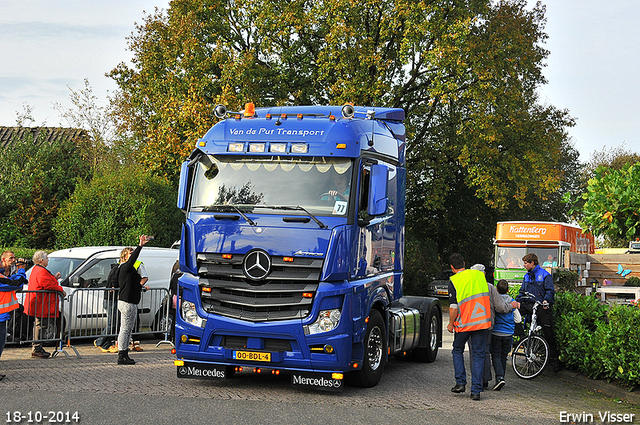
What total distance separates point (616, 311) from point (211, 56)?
20468 mm

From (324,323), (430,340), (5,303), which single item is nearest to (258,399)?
(324,323)

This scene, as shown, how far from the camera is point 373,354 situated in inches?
366

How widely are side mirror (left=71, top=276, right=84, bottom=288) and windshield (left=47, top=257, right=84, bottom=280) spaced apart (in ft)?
0.80

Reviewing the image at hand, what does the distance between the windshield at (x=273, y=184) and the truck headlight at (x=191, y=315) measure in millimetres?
1268

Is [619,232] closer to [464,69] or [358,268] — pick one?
[358,268]

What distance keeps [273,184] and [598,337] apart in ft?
17.2

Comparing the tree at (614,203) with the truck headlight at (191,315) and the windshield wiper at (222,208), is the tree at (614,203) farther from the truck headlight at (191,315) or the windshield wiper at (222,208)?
the truck headlight at (191,315)

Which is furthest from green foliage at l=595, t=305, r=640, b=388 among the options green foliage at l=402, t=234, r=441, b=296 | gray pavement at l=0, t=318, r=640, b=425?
green foliage at l=402, t=234, r=441, b=296

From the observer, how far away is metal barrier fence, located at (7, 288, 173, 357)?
1141 centimetres

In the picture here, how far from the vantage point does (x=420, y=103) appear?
28578 mm

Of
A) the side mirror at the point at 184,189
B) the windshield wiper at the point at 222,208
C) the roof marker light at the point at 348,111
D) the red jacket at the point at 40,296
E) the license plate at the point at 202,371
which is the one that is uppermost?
the roof marker light at the point at 348,111

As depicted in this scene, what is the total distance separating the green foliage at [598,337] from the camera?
9.06 metres

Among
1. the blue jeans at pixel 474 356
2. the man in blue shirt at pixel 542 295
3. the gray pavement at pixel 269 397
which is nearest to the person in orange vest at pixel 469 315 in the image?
the blue jeans at pixel 474 356

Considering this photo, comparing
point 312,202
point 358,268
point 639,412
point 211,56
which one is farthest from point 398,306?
point 211,56
